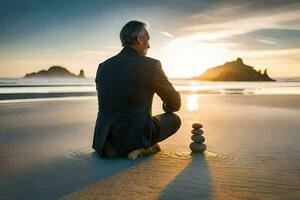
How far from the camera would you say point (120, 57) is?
579 cm

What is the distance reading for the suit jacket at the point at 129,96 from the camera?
568 cm

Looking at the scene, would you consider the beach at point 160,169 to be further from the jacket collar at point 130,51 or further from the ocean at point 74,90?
the ocean at point 74,90

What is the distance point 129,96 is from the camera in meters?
5.70

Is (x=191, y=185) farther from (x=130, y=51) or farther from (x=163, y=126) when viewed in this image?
(x=130, y=51)

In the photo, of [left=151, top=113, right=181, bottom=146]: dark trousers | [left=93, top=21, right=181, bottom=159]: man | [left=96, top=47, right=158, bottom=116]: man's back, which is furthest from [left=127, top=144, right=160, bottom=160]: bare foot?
[left=96, top=47, right=158, bottom=116]: man's back

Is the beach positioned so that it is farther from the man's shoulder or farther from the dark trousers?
the man's shoulder

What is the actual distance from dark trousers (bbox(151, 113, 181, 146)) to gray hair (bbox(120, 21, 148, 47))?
45.2 inches

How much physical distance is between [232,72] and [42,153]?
123 meters

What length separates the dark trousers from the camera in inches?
236

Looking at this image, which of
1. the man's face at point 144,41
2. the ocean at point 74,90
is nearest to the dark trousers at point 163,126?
the man's face at point 144,41

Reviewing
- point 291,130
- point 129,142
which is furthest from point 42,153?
point 291,130

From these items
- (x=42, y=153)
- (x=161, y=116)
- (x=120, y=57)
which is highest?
(x=120, y=57)

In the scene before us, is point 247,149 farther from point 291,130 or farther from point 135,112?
point 291,130

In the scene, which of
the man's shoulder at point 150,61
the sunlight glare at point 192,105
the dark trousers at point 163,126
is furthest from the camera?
the sunlight glare at point 192,105
